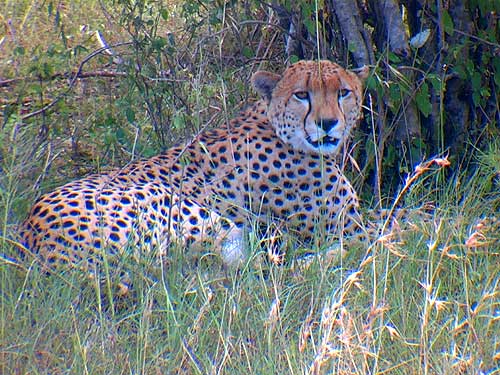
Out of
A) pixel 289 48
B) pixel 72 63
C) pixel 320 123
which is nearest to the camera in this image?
pixel 320 123

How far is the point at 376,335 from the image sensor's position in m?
2.65

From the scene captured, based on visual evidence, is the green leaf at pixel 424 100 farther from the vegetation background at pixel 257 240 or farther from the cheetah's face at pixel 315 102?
the cheetah's face at pixel 315 102

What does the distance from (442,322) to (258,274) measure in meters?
0.59

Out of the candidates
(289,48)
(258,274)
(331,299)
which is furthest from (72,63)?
(331,299)

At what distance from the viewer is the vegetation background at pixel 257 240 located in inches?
101

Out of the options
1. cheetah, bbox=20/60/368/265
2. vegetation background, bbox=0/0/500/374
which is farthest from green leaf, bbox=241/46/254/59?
cheetah, bbox=20/60/368/265

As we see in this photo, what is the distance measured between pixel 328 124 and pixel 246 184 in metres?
0.39

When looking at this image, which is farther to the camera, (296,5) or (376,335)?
(296,5)

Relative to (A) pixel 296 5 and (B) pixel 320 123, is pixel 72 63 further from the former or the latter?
(B) pixel 320 123

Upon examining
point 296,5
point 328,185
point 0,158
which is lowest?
point 328,185

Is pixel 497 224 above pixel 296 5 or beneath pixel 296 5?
beneath

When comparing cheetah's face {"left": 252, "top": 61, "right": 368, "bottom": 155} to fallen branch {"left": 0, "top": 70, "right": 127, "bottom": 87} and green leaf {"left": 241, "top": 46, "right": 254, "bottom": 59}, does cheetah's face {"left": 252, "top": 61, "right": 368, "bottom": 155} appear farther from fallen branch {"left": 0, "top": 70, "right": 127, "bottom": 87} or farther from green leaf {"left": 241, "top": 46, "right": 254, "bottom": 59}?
fallen branch {"left": 0, "top": 70, "right": 127, "bottom": 87}

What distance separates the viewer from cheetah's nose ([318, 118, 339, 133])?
3611mm

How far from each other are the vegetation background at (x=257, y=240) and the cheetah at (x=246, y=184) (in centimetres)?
13
